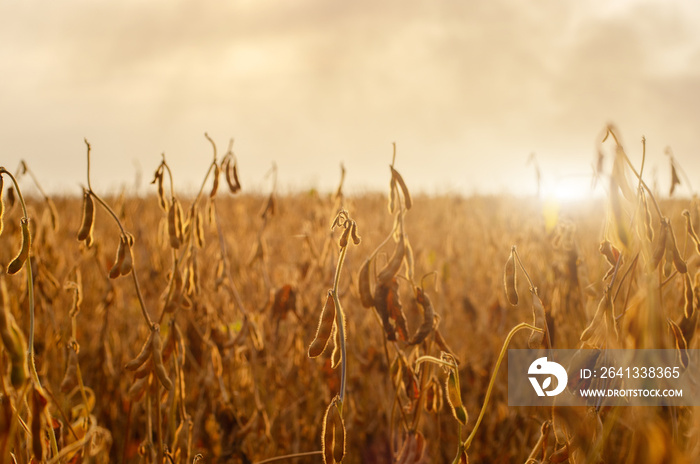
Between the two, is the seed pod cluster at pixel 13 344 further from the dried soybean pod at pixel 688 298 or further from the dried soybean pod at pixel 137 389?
the dried soybean pod at pixel 688 298

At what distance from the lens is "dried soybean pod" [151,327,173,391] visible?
1.06 m

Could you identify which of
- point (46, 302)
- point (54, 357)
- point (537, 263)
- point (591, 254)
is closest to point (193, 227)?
point (46, 302)

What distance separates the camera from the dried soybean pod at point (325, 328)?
2.81 ft

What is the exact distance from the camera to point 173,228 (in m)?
1.25

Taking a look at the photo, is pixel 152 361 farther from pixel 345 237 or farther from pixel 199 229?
pixel 345 237

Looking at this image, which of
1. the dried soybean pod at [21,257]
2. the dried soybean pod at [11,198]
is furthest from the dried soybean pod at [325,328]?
the dried soybean pod at [11,198]

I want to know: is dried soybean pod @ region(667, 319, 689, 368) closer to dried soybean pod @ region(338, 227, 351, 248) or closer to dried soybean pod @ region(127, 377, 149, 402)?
dried soybean pod @ region(338, 227, 351, 248)

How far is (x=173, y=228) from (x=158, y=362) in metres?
0.33

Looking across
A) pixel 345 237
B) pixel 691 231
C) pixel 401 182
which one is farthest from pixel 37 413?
pixel 691 231

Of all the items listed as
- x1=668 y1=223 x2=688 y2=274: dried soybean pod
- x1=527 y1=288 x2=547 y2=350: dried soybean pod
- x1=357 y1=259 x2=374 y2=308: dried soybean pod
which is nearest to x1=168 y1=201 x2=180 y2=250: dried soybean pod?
x1=357 y1=259 x2=374 y2=308: dried soybean pod

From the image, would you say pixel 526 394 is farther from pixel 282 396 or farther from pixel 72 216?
pixel 72 216

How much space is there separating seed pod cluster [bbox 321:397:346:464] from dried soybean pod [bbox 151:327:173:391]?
411mm

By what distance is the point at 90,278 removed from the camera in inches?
149

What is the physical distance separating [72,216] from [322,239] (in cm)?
586
